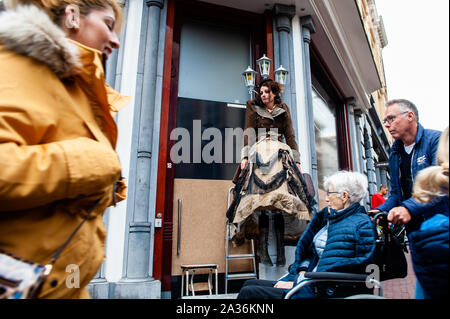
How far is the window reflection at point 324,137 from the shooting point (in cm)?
763

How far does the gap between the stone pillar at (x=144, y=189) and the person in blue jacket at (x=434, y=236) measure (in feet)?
11.4

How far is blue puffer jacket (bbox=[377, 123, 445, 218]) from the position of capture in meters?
1.23

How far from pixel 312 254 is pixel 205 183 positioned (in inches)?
99.0

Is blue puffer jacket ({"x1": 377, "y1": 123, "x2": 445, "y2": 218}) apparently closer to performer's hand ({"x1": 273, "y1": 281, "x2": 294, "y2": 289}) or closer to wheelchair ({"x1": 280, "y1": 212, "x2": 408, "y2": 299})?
wheelchair ({"x1": 280, "y1": 212, "x2": 408, "y2": 299})

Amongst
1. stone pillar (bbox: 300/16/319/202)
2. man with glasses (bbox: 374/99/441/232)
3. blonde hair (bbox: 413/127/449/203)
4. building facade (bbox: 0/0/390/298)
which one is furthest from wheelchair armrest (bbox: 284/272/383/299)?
stone pillar (bbox: 300/16/319/202)

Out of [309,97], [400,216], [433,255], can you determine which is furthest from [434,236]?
[309,97]

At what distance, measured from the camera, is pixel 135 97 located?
14.0ft

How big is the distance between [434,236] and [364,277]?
1005mm

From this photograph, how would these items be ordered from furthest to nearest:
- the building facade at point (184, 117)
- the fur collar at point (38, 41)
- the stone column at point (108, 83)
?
the building facade at point (184, 117) → the stone column at point (108, 83) → the fur collar at point (38, 41)

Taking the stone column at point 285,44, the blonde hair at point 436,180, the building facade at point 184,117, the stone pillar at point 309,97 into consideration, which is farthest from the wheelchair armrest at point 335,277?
the stone column at point 285,44

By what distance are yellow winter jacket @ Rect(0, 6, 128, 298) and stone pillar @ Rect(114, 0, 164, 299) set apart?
2.99 m

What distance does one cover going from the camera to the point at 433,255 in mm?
854

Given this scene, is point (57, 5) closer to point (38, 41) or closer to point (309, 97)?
point (38, 41)

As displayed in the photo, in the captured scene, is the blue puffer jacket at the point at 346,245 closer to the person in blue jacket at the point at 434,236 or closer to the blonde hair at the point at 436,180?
the person in blue jacket at the point at 434,236
